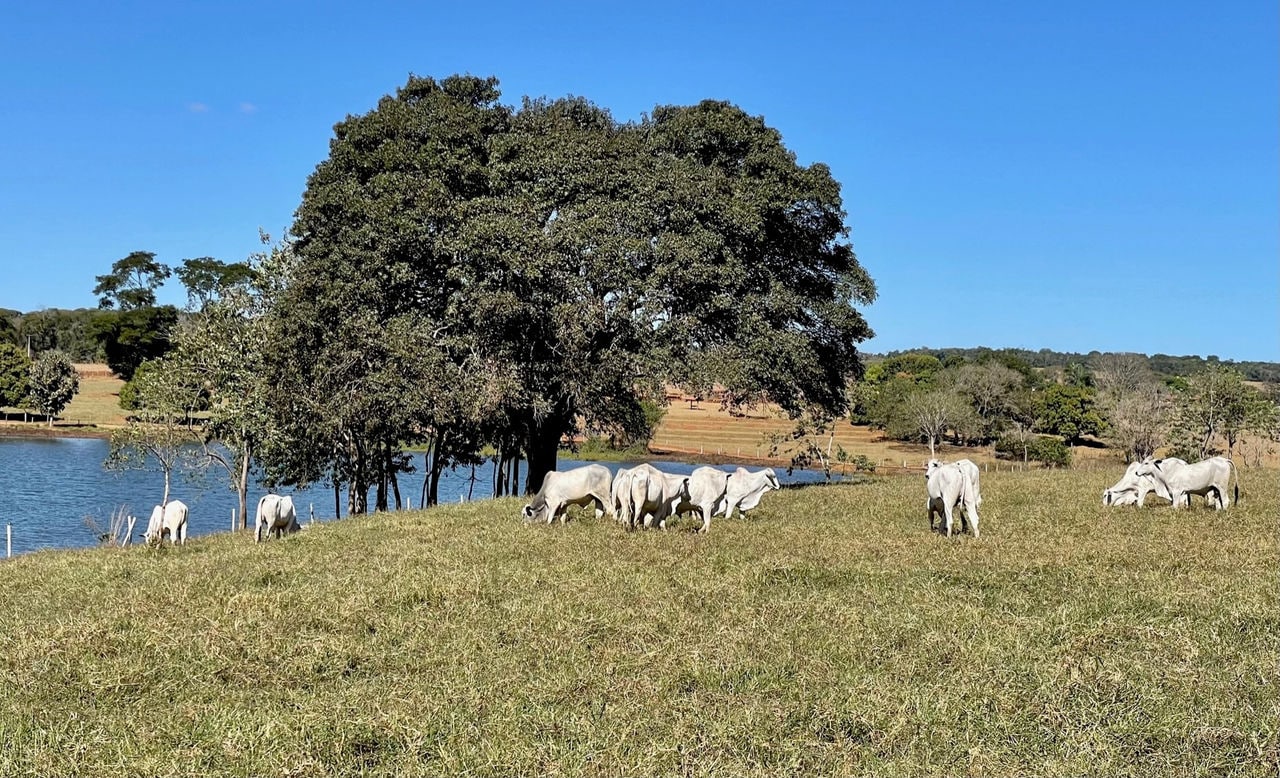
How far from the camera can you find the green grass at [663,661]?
250 inches

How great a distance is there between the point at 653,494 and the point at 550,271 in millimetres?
8266

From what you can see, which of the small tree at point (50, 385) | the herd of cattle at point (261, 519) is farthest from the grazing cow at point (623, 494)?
the small tree at point (50, 385)

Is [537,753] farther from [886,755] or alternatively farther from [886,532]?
[886,532]

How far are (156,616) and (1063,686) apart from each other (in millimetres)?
8884

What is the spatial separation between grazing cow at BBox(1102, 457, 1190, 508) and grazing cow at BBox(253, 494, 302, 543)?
1655 centimetres

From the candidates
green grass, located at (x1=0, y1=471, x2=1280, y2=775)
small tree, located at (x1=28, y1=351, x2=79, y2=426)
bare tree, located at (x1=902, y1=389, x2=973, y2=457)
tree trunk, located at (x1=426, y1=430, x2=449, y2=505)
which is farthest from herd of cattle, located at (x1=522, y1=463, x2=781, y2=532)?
small tree, located at (x1=28, y1=351, x2=79, y2=426)

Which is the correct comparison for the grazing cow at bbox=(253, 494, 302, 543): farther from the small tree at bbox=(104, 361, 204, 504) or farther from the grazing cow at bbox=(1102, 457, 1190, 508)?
the grazing cow at bbox=(1102, 457, 1190, 508)

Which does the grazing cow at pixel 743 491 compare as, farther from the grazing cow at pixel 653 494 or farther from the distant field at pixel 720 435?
the distant field at pixel 720 435

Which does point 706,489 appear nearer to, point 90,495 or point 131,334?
point 90,495

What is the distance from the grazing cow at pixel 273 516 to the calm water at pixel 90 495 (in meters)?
11.5

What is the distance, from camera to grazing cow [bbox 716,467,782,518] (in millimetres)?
18516

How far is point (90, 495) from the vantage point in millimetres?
43656

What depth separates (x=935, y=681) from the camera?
299 inches

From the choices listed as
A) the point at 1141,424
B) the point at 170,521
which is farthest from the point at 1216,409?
the point at 170,521
